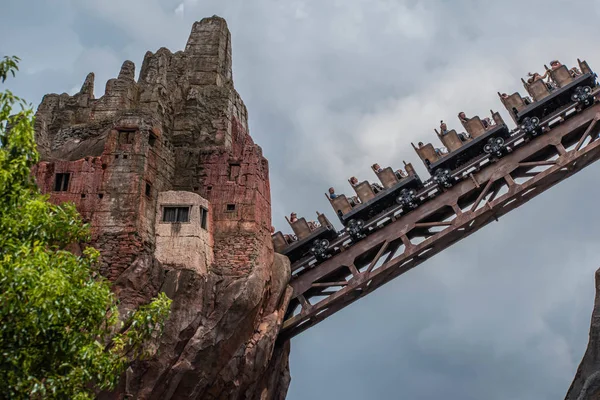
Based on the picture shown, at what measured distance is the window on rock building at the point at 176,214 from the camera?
23.9m

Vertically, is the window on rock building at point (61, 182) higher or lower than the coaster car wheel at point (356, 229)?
higher

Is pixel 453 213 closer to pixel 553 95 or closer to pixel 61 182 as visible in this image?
pixel 553 95

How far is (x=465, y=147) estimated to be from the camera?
27578 mm

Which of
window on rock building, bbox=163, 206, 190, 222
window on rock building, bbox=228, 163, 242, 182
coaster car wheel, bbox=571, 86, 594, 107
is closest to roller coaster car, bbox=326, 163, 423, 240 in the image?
window on rock building, bbox=228, 163, 242, 182

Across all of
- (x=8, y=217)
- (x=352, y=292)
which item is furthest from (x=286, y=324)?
(x=8, y=217)

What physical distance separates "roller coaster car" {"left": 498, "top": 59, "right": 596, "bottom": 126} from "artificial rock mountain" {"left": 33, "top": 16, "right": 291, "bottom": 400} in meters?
8.86

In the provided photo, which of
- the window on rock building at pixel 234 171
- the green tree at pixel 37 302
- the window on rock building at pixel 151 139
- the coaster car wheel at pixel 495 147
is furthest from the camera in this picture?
the coaster car wheel at pixel 495 147

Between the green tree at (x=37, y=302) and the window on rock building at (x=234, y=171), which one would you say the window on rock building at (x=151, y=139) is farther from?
the green tree at (x=37, y=302)

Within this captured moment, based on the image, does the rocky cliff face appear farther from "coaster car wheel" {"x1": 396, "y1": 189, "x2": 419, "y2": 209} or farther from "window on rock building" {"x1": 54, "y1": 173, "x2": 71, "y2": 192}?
"window on rock building" {"x1": 54, "y1": 173, "x2": 71, "y2": 192}

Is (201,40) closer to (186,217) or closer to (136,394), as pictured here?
(186,217)

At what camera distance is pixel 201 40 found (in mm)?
29672

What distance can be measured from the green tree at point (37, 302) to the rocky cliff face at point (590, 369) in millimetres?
8322

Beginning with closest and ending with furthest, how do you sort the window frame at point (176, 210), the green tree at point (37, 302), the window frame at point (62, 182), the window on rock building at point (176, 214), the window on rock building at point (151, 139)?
the green tree at point (37, 302) → the window frame at point (62, 182) → the window frame at point (176, 210) → the window on rock building at point (176, 214) → the window on rock building at point (151, 139)

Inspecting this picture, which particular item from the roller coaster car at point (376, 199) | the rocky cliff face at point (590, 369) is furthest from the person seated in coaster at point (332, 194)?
the rocky cliff face at point (590, 369)
